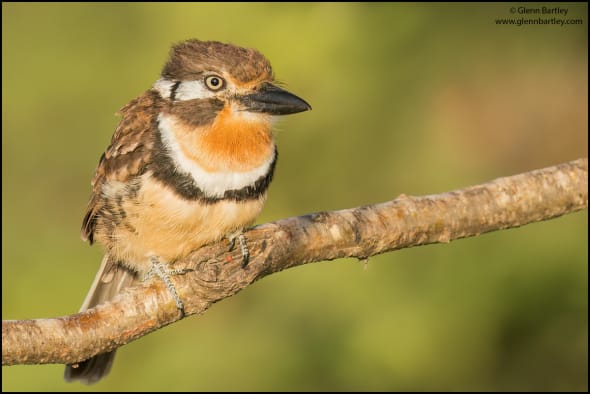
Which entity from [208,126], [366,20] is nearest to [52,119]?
[366,20]

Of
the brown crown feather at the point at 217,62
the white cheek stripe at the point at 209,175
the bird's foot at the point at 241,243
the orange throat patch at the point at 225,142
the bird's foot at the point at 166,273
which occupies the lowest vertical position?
the bird's foot at the point at 166,273

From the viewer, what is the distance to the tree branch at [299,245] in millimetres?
2695

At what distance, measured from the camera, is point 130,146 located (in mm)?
3244

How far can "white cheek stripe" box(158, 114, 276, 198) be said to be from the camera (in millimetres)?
3123

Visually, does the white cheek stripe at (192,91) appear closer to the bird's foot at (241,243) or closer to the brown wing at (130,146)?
the brown wing at (130,146)

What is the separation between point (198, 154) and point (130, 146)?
0.26 meters

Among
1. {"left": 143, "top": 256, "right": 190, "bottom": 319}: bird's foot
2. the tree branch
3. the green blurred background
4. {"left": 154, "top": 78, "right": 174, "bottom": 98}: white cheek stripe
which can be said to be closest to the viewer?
the tree branch

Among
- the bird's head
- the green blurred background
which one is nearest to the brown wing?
the bird's head

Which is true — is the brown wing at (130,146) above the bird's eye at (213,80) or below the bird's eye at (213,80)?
below

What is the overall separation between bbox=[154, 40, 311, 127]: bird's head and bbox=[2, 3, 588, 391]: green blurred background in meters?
1.12

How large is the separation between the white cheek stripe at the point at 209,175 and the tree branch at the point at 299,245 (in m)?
0.17

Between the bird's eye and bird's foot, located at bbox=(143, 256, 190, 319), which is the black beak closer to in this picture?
the bird's eye

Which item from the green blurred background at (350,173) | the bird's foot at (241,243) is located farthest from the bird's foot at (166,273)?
the green blurred background at (350,173)

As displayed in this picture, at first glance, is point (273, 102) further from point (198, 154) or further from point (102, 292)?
point (102, 292)
